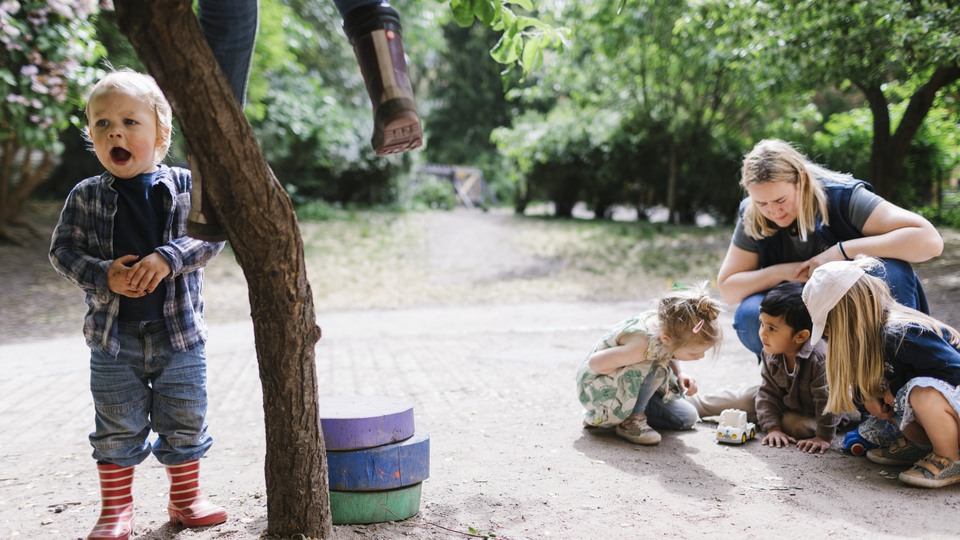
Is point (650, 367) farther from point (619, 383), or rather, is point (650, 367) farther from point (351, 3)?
point (351, 3)

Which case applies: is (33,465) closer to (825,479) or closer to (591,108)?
(825,479)

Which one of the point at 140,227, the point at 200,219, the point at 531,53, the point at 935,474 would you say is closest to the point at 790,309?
the point at 935,474

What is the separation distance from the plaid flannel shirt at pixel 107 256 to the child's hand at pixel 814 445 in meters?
2.51

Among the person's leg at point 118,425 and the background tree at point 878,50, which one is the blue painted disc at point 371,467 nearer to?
the person's leg at point 118,425

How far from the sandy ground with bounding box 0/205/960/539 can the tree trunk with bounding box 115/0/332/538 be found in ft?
1.00

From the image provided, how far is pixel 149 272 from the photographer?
242cm

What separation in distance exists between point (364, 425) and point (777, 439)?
1993 mm

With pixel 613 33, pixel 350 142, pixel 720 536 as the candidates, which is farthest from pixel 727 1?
pixel 350 142

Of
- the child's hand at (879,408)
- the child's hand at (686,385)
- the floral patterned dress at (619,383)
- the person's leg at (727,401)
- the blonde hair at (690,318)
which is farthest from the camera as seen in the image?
the person's leg at (727,401)

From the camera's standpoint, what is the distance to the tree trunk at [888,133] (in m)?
8.40

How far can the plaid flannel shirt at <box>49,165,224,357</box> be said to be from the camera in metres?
2.47

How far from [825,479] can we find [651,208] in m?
12.8

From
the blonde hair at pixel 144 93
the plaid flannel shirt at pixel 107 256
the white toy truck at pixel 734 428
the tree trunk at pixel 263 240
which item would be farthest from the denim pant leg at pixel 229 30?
the white toy truck at pixel 734 428

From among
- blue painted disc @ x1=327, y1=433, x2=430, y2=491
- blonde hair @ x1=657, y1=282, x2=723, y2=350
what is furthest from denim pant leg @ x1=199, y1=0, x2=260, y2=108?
blonde hair @ x1=657, y1=282, x2=723, y2=350
